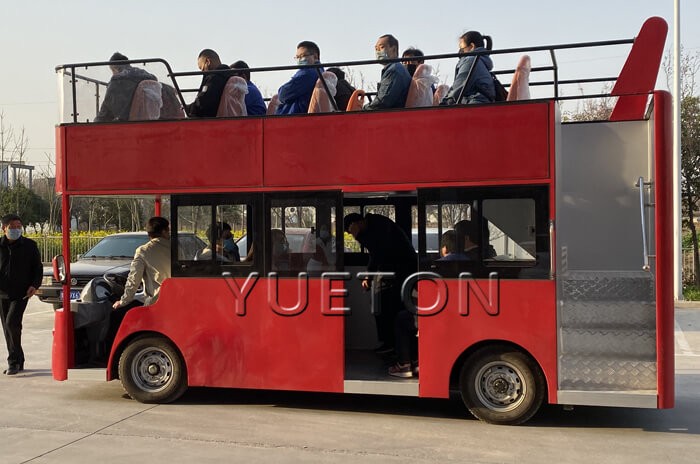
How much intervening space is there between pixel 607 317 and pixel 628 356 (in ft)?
1.21

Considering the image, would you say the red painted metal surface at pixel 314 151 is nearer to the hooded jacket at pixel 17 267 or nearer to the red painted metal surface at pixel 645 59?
the red painted metal surface at pixel 645 59

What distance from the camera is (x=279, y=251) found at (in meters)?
6.96

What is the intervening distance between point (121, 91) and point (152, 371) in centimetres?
291

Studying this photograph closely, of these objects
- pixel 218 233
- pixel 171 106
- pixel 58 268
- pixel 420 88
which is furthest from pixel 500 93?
pixel 58 268

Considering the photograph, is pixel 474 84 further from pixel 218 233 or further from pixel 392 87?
pixel 218 233

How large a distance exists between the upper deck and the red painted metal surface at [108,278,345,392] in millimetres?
1049

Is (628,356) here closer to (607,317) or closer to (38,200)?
(607,317)

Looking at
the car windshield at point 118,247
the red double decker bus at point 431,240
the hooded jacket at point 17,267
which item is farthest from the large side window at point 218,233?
the car windshield at point 118,247

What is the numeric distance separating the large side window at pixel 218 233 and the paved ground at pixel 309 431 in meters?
1.46

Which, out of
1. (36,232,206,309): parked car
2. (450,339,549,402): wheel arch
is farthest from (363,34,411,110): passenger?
(36,232,206,309): parked car

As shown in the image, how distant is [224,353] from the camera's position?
280 inches

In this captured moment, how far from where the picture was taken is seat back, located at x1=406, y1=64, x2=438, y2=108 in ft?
23.0

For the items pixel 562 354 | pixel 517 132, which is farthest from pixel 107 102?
pixel 562 354

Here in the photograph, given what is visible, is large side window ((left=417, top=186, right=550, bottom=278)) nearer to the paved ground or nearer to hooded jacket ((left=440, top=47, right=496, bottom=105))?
hooded jacket ((left=440, top=47, right=496, bottom=105))
